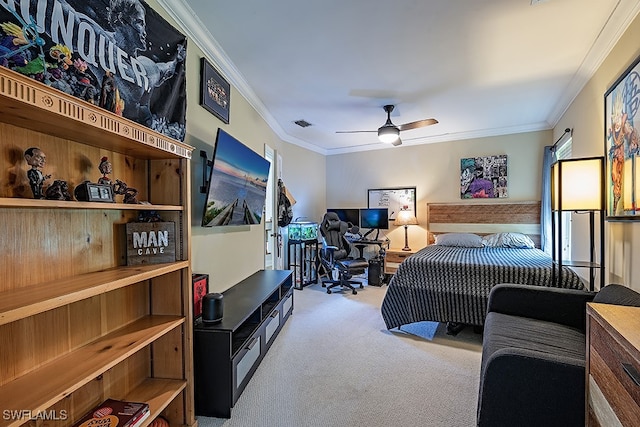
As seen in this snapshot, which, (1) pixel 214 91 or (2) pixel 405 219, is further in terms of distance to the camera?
(2) pixel 405 219

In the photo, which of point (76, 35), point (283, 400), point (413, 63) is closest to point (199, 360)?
point (283, 400)

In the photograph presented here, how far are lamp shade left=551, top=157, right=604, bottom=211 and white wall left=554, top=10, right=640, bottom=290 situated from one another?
237 mm

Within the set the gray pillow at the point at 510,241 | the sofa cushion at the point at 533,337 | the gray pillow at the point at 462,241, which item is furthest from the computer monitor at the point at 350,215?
the sofa cushion at the point at 533,337

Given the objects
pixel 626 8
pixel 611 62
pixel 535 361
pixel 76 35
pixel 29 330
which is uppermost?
pixel 626 8

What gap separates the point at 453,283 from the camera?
9.53 feet

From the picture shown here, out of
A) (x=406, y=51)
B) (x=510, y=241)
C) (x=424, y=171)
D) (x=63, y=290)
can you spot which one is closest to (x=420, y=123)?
(x=406, y=51)

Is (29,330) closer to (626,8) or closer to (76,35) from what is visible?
(76,35)

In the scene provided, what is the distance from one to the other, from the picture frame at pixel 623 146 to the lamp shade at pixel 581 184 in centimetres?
6

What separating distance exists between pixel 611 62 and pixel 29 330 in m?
3.90

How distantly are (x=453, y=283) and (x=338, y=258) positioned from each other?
2.20m

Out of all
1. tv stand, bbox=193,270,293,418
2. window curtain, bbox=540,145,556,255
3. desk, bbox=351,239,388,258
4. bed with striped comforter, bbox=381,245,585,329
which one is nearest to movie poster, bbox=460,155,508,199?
window curtain, bbox=540,145,556,255

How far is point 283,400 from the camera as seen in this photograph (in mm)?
1980

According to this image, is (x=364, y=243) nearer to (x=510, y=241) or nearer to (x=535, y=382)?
(x=510, y=241)

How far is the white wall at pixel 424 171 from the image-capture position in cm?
477
